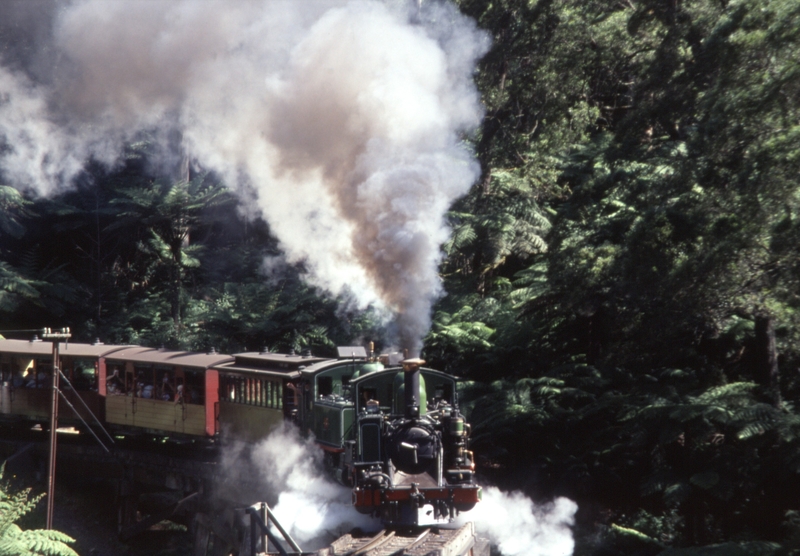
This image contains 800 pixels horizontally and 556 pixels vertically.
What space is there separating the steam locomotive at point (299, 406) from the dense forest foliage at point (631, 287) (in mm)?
4064

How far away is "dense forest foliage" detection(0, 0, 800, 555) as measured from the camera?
38.5 feet

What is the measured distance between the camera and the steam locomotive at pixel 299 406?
11.3 metres

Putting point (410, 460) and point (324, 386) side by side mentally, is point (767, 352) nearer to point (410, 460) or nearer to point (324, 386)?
point (410, 460)

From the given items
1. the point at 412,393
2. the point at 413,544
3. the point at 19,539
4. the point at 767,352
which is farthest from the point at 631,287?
the point at 19,539

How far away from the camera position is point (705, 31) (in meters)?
14.1

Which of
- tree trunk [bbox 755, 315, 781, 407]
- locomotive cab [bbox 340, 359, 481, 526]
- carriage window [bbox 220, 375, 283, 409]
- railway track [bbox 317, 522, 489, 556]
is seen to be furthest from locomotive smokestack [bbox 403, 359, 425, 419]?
tree trunk [bbox 755, 315, 781, 407]

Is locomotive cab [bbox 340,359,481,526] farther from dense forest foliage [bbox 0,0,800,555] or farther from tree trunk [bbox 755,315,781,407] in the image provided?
tree trunk [bbox 755,315,781,407]

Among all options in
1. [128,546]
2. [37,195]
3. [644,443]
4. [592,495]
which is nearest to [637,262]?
[644,443]

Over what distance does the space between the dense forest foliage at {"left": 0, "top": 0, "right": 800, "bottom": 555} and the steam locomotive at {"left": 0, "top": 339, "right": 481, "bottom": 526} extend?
4064mm

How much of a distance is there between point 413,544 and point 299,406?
5.17 m

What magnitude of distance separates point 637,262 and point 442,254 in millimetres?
9063

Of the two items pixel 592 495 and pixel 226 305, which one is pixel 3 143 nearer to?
pixel 226 305

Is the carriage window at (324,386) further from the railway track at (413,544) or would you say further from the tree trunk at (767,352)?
the tree trunk at (767,352)

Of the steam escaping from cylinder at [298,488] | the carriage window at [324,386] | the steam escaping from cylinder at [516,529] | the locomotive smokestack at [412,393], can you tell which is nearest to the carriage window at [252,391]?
the steam escaping from cylinder at [298,488]
